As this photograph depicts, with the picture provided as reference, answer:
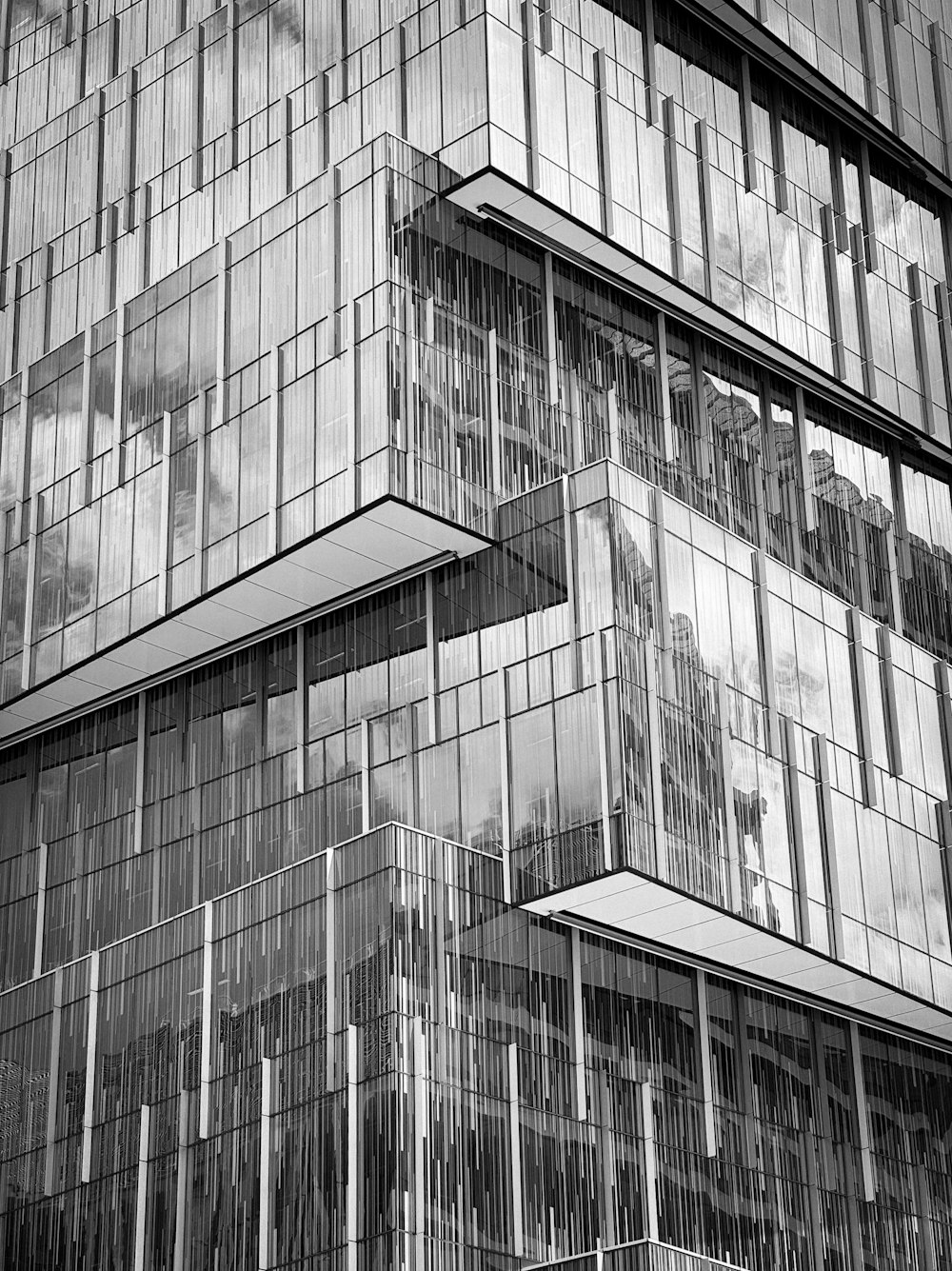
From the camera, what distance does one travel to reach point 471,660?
1674 inches

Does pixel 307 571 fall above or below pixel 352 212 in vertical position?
below

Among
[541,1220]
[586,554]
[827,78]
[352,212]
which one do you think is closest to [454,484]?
[586,554]

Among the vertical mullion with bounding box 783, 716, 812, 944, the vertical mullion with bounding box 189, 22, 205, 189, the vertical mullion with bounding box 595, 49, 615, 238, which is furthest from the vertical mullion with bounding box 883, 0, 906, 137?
the vertical mullion with bounding box 783, 716, 812, 944

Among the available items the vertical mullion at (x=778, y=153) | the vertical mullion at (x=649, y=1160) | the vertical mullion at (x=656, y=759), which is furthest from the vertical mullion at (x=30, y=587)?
the vertical mullion at (x=778, y=153)

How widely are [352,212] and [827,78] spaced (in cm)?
1557

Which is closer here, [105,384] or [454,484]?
[454,484]

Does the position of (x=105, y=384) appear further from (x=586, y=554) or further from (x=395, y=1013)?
(x=395, y=1013)

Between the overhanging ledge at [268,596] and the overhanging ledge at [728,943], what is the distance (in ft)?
26.2

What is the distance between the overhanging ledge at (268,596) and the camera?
42.4 metres

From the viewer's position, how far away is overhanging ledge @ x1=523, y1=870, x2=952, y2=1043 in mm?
39562

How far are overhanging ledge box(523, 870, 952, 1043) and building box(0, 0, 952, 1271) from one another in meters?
0.18

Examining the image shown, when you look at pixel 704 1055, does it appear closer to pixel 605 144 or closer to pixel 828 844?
pixel 828 844

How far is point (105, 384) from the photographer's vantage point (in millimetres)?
49062

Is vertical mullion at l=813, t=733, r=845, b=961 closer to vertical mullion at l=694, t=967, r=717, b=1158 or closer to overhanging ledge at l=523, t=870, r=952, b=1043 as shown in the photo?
overhanging ledge at l=523, t=870, r=952, b=1043
